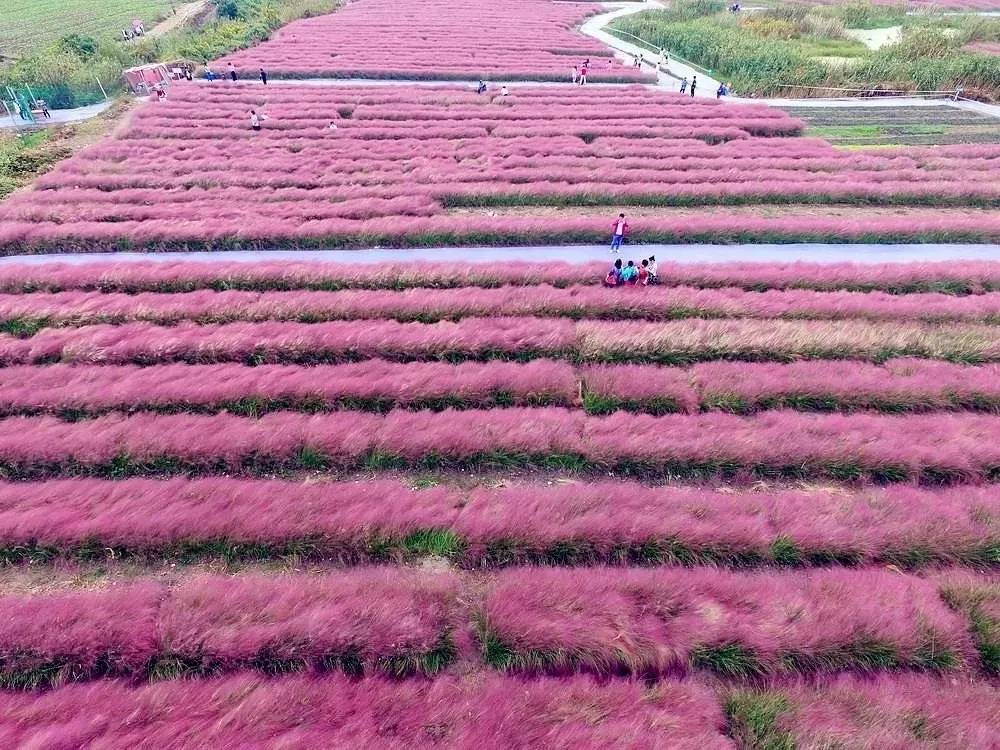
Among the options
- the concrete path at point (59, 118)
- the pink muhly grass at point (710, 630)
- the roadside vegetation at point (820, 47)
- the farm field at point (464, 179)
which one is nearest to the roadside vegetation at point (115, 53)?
the concrete path at point (59, 118)

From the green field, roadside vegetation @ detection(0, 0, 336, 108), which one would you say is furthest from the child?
the green field

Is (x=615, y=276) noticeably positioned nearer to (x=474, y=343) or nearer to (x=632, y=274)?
(x=632, y=274)

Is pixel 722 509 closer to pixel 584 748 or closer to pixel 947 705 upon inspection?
pixel 947 705

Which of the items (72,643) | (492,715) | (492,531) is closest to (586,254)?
(492,531)

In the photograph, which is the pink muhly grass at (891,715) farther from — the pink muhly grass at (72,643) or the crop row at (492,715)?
the pink muhly grass at (72,643)

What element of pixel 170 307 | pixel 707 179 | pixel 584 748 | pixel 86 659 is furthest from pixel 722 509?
pixel 707 179

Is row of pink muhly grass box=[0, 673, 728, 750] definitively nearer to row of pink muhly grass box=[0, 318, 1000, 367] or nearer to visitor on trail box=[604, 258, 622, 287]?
row of pink muhly grass box=[0, 318, 1000, 367]
